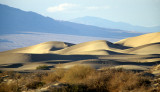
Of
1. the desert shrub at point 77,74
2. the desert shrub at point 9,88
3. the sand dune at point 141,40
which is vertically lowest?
the desert shrub at point 9,88

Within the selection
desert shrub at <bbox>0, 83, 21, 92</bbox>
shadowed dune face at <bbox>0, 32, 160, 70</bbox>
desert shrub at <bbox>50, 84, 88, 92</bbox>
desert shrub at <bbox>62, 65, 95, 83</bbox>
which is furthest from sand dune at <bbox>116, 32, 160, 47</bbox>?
desert shrub at <bbox>0, 83, 21, 92</bbox>

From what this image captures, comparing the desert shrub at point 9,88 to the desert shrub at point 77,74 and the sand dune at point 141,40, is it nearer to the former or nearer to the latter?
the desert shrub at point 77,74

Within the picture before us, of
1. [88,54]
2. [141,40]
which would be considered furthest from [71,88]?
[141,40]

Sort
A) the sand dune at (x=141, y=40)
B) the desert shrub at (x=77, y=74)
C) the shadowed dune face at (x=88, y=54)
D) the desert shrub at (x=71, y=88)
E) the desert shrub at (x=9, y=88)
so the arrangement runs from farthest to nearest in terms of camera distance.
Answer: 1. the sand dune at (x=141, y=40)
2. the shadowed dune face at (x=88, y=54)
3. the desert shrub at (x=77, y=74)
4. the desert shrub at (x=9, y=88)
5. the desert shrub at (x=71, y=88)

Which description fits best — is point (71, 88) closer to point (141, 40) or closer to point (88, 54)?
point (88, 54)

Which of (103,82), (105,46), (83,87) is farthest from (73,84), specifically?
(105,46)

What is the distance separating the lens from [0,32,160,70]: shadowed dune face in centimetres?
3041

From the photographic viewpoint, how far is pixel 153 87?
32.3 feet

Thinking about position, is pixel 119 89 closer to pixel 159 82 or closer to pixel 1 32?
pixel 159 82

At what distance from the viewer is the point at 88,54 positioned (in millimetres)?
41938

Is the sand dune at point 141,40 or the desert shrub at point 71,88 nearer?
the desert shrub at point 71,88

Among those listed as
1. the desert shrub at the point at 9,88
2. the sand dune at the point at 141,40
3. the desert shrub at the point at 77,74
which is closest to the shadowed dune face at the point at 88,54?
the sand dune at the point at 141,40

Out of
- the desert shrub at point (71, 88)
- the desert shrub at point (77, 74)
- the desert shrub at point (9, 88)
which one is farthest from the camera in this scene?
the desert shrub at point (77, 74)

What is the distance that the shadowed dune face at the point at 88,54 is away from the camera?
99.8 feet
